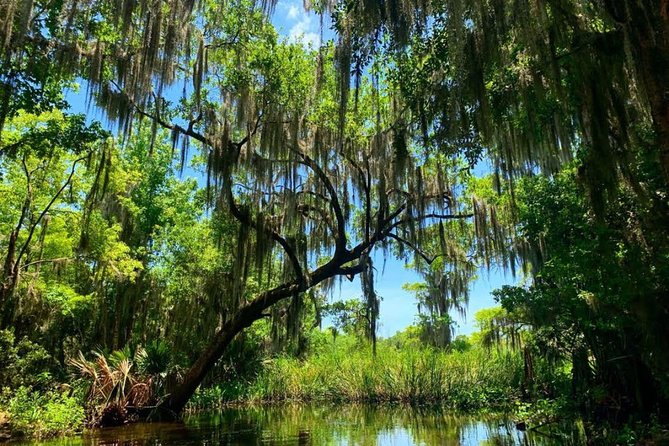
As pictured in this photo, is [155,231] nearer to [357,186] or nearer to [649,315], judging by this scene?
[357,186]

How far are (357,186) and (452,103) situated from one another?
5.30 metres

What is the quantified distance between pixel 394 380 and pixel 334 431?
621cm

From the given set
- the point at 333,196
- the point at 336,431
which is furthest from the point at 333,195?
the point at 336,431

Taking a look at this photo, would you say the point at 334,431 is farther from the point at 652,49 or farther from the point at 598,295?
the point at 652,49

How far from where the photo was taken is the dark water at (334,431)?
8.73 meters

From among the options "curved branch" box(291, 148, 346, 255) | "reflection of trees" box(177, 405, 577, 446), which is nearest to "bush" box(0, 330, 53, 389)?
"reflection of trees" box(177, 405, 577, 446)

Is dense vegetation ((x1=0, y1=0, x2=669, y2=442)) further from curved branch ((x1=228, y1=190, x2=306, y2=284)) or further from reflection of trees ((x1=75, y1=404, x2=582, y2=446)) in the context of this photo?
reflection of trees ((x1=75, y1=404, x2=582, y2=446))

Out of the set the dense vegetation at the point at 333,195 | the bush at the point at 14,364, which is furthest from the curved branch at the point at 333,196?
the bush at the point at 14,364

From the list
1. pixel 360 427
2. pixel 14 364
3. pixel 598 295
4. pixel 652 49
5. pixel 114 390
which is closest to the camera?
pixel 652 49

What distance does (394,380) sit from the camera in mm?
16047

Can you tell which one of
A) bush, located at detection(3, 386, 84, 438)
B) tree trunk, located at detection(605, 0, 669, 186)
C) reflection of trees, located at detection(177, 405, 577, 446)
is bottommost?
reflection of trees, located at detection(177, 405, 577, 446)

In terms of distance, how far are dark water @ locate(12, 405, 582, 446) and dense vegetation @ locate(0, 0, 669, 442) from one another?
3.47 ft

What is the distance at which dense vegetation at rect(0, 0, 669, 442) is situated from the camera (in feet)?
20.3

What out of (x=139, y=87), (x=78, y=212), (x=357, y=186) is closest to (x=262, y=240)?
(x=357, y=186)
